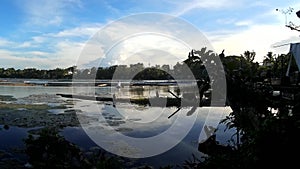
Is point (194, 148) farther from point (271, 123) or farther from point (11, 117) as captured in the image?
point (11, 117)

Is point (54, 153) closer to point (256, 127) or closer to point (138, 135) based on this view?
point (256, 127)

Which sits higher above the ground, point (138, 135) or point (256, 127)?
point (256, 127)

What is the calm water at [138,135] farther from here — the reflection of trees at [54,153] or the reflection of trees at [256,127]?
the reflection of trees at [256,127]

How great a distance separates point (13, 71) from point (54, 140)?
368ft

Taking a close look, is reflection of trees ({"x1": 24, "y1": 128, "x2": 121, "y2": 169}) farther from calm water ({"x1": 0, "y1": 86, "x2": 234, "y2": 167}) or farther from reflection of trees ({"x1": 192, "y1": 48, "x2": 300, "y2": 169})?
calm water ({"x1": 0, "y1": 86, "x2": 234, "y2": 167})

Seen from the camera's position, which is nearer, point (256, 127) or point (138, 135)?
point (256, 127)

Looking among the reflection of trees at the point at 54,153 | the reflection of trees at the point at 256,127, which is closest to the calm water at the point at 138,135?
the reflection of trees at the point at 54,153

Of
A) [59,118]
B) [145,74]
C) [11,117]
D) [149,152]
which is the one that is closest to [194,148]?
[149,152]

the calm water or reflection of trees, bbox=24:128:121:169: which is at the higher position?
reflection of trees, bbox=24:128:121:169

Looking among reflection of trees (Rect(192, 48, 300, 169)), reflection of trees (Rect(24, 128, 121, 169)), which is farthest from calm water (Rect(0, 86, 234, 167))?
reflection of trees (Rect(192, 48, 300, 169))

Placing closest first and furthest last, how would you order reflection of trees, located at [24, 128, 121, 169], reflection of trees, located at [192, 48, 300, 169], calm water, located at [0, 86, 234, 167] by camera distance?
reflection of trees, located at [192, 48, 300, 169]
reflection of trees, located at [24, 128, 121, 169]
calm water, located at [0, 86, 234, 167]

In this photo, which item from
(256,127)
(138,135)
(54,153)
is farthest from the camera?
(138,135)

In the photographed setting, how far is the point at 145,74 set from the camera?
270ft

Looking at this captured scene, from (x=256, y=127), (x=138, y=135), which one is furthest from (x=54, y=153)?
(x=138, y=135)
